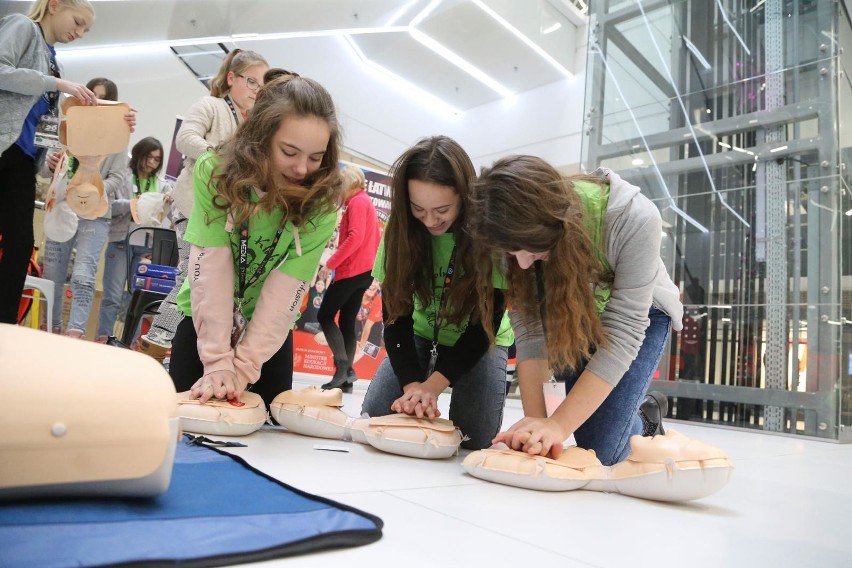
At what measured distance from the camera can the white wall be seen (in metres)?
5.98

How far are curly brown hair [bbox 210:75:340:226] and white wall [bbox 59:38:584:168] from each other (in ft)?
16.0

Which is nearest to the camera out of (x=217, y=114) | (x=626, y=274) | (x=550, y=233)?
(x=550, y=233)

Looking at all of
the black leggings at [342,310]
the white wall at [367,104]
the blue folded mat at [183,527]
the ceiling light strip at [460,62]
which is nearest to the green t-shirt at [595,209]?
the blue folded mat at [183,527]

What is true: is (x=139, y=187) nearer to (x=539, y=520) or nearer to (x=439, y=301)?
(x=439, y=301)

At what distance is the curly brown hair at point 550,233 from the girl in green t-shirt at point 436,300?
219 mm

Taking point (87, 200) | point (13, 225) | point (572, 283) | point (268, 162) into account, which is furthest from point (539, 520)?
point (87, 200)

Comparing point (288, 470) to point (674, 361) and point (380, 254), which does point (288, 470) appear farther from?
point (674, 361)

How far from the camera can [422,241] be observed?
159 centimetres

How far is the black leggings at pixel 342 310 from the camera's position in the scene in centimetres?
348

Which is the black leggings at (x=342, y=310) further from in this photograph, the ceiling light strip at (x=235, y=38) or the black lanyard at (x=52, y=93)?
the ceiling light strip at (x=235, y=38)

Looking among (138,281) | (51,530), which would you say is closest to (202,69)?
(138,281)

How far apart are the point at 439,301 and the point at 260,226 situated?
1.61ft

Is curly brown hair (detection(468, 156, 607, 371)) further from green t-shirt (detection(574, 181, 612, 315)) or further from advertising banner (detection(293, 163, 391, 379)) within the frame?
advertising banner (detection(293, 163, 391, 379))

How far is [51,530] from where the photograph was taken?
604 mm
